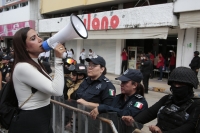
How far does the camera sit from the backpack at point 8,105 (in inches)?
69.7

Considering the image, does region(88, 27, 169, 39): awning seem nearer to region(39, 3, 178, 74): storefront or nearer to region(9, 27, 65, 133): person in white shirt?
region(39, 3, 178, 74): storefront

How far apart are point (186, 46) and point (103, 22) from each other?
5297 millimetres

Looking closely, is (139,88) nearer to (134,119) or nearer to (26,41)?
(134,119)

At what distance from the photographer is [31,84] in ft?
5.50

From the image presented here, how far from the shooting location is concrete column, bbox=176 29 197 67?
10.1 metres

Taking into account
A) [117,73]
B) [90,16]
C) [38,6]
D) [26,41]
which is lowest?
[117,73]

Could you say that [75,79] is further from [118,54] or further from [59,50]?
[118,54]

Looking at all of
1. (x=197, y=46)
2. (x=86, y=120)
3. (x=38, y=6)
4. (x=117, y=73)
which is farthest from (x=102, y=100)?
(x=38, y=6)

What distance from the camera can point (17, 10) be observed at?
22.1 m

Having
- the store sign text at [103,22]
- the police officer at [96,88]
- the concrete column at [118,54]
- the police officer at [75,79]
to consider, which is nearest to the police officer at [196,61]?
the store sign text at [103,22]

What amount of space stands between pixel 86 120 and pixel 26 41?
111 centimetres

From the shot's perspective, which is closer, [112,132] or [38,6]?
[112,132]

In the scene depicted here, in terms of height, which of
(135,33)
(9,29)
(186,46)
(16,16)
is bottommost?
(186,46)

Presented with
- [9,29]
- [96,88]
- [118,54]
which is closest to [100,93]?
[96,88]
